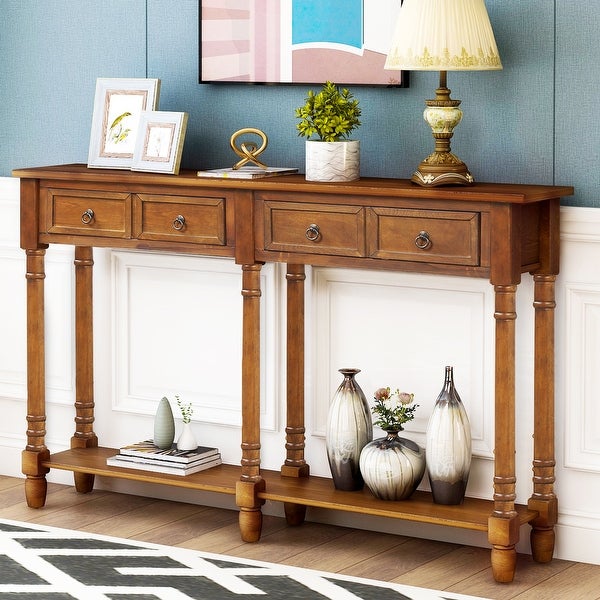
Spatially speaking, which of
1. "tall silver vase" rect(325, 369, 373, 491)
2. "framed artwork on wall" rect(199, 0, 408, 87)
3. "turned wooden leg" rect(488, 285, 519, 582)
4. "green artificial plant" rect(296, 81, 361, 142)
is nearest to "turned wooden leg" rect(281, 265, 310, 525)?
"tall silver vase" rect(325, 369, 373, 491)


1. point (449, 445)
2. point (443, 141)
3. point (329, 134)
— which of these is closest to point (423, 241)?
point (443, 141)

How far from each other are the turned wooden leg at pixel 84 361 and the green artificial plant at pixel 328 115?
0.98m

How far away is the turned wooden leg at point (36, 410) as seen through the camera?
3.89 m

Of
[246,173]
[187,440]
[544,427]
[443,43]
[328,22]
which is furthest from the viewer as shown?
[187,440]

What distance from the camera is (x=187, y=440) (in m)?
3.85

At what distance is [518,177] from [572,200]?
16 cm

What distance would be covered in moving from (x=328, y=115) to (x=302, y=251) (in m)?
0.37

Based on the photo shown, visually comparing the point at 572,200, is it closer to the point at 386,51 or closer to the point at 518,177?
the point at 518,177

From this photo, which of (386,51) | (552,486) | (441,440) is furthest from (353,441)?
(386,51)

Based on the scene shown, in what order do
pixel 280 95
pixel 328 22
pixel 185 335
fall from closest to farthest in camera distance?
1. pixel 328 22
2. pixel 280 95
3. pixel 185 335

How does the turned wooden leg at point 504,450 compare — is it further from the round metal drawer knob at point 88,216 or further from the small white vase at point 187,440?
the round metal drawer knob at point 88,216

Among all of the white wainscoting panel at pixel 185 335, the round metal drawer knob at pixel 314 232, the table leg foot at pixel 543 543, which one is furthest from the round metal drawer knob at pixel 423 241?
the table leg foot at pixel 543 543

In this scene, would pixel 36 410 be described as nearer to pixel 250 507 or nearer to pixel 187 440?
pixel 187 440

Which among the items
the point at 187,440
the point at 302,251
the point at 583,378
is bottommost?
the point at 187,440
